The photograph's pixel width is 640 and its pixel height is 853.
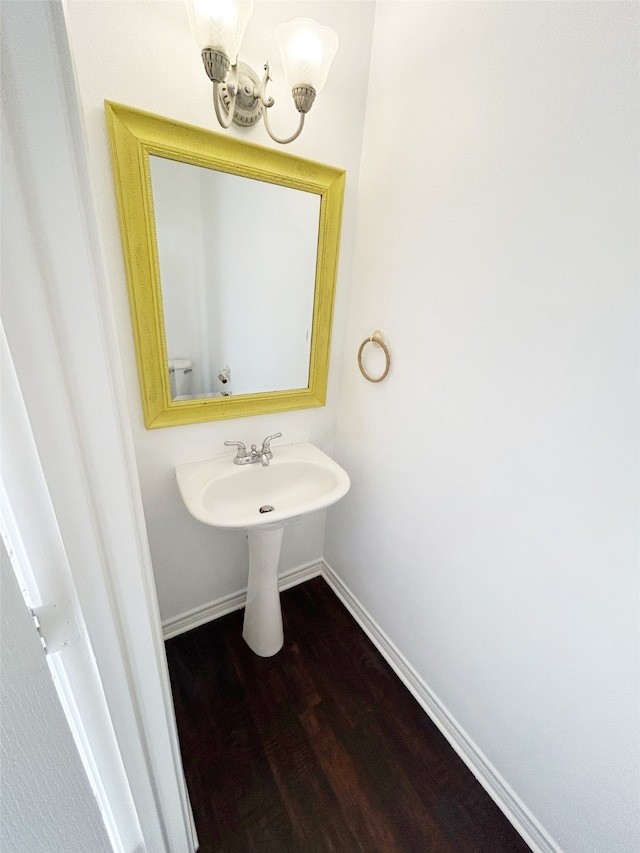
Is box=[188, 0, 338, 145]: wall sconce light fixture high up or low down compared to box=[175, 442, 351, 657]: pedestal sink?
up

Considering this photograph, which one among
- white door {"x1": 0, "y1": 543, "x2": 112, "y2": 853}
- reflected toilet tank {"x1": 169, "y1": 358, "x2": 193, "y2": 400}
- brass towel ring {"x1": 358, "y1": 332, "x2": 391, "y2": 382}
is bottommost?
white door {"x1": 0, "y1": 543, "x2": 112, "y2": 853}

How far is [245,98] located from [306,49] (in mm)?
211

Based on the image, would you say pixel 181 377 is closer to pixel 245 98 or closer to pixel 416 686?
pixel 245 98

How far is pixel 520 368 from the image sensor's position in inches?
33.6

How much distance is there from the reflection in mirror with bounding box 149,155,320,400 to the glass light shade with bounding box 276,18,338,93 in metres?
0.30

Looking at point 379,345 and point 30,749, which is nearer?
point 30,749

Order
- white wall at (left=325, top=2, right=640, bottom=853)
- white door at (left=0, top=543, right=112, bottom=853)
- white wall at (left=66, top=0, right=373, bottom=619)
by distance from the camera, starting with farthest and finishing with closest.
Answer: white wall at (left=66, top=0, right=373, bottom=619)
white wall at (left=325, top=2, right=640, bottom=853)
white door at (left=0, top=543, right=112, bottom=853)

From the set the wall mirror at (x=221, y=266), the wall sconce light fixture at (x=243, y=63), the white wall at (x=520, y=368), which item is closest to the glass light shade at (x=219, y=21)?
the wall sconce light fixture at (x=243, y=63)

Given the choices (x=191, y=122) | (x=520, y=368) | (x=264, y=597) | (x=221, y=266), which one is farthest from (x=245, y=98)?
(x=264, y=597)

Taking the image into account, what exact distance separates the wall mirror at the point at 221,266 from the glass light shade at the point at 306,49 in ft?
0.77

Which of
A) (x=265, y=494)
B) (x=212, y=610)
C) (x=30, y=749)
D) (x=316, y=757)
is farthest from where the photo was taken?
(x=212, y=610)

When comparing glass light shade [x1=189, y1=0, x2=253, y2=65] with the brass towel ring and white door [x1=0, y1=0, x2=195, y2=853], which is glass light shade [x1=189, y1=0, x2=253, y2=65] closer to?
white door [x1=0, y1=0, x2=195, y2=853]

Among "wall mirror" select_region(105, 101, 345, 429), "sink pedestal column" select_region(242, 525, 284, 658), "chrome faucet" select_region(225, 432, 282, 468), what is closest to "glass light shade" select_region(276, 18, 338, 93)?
"wall mirror" select_region(105, 101, 345, 429)

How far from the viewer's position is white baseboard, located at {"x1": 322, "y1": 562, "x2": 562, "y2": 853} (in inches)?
39.0
